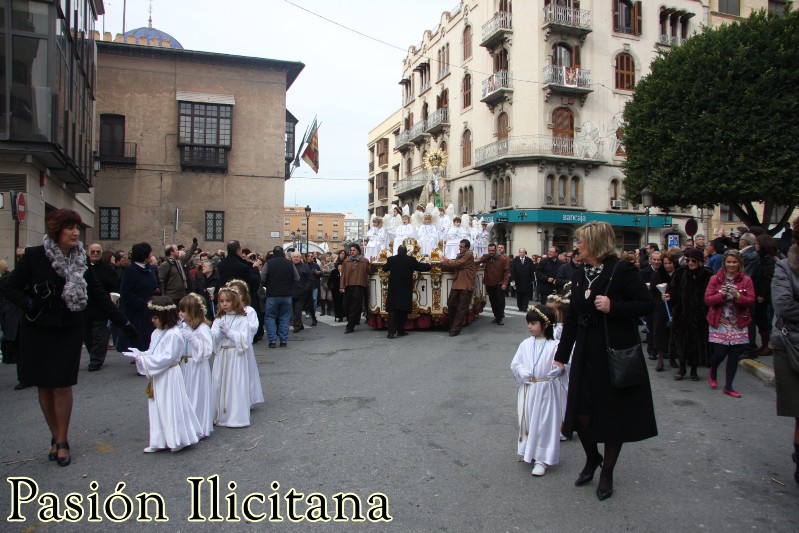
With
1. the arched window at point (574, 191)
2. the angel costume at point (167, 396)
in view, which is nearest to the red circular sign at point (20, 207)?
the angel costume at point (167, 396)

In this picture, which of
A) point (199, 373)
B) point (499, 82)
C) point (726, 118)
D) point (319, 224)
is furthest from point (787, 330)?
point (319, 224)

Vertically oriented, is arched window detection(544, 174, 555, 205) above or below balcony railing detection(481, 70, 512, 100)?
below

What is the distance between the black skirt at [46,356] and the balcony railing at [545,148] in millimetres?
31075

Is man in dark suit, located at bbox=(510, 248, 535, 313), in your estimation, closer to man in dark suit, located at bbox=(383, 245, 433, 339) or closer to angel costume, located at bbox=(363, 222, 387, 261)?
angel costume, located at bbox=(363, 222, 387, 261)

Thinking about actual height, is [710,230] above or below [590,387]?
above

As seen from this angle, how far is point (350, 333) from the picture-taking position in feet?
44.8

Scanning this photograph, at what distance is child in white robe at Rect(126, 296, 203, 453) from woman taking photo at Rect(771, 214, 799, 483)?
16.4ft

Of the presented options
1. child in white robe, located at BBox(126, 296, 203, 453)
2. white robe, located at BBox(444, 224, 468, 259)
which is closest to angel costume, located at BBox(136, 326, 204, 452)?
child in white robe, located at BBox(126, 296, 203, 453)

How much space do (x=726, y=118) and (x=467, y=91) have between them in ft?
65.5

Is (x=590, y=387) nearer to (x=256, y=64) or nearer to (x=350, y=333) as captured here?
(x=350, y=333)

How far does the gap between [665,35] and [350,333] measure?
32.8 m

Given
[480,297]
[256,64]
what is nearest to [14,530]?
[480,297]

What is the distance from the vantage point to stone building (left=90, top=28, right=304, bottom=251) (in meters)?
31.5

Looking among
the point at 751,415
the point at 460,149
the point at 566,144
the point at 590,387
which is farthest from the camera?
the point at 460,149
